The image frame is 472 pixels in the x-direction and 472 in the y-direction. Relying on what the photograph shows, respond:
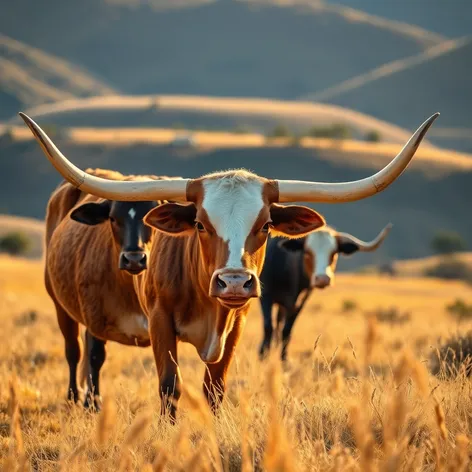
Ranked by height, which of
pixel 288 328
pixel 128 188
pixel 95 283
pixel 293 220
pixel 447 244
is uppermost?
pixel 128 188

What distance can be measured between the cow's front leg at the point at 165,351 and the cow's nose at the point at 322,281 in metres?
7.80

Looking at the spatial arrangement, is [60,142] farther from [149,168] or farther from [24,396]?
[24,396]

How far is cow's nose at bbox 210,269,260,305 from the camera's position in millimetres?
6250

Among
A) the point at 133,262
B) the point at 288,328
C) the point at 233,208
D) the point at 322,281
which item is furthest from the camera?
the point at 288,328

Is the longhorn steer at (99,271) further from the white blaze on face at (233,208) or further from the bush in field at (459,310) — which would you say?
the bush in field at (459,310)

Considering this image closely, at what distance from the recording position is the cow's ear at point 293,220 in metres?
7.20

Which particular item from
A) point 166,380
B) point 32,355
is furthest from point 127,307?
point 32,355

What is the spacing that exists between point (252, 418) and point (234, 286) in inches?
32.5

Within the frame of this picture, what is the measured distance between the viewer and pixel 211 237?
22.4 ft

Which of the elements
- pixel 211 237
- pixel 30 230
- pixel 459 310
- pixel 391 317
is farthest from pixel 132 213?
pixel 30 230

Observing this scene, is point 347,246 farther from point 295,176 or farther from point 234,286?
point 295,176

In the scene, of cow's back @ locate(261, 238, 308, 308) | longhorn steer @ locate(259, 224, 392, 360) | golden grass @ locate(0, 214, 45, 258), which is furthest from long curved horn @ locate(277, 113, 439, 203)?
golden grass @ locate(0, 214, 45, 258)

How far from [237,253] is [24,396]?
3.56 m

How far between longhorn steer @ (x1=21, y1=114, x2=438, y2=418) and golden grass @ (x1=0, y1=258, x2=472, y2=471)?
0.34 m
